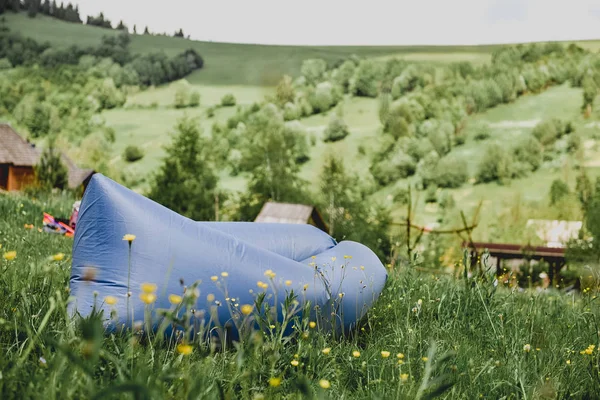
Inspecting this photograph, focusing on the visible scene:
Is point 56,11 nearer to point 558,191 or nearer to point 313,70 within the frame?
point 313,70

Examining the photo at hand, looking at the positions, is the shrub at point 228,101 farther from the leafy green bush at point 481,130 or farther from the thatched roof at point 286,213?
the thatched roof at point 286,213

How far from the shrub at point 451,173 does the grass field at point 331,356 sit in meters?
51.8

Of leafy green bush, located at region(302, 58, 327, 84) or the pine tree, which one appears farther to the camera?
leafy green bush, located at region(302, 58, 327, 84)

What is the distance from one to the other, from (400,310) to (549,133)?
63232 mm

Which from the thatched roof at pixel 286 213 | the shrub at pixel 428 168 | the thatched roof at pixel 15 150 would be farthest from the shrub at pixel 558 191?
the thatched roof at pixel 15 150

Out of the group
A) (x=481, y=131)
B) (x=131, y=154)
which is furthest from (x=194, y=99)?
(x=481, y=131)

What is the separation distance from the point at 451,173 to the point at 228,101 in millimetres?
28383

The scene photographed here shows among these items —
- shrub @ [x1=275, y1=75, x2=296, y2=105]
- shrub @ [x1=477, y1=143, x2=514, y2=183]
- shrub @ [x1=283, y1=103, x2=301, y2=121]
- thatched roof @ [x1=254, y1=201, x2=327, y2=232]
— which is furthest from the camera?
shrub @ [x1=275, y1=75, x2=296, y2=105]

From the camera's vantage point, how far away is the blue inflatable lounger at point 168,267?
8.95ft

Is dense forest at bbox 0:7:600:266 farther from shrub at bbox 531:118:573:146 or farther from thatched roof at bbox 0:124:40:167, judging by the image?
thatched roof at bbox 0:124:40:167

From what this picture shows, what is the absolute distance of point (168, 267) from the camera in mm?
2723

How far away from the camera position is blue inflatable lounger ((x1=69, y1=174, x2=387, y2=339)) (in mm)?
2729

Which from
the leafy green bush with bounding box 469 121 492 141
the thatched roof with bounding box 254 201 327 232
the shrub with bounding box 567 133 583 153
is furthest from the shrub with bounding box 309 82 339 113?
the thatched roof with bounding box 254 201 327 232

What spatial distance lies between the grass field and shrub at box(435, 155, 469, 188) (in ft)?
170
